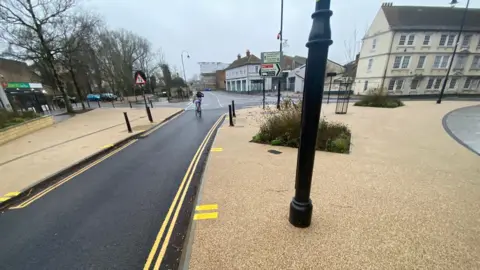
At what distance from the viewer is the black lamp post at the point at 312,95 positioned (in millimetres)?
2021

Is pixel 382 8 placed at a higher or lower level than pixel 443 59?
higher

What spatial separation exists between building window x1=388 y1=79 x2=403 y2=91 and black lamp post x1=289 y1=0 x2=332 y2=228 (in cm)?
3295

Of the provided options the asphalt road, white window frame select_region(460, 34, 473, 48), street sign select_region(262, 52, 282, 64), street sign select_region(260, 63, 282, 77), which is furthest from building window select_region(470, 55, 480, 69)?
the asphalt road

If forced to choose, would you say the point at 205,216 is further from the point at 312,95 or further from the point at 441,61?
the point at 441,61

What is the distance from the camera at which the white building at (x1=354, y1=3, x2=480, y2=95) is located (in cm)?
2492

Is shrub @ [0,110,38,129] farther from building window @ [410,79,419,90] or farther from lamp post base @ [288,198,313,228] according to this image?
building window @ [410,79,419,90]

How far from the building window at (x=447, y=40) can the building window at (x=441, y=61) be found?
1.57m

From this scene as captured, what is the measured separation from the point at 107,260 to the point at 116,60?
41.0 metres

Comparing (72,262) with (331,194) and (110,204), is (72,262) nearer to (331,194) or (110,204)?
(110,204)

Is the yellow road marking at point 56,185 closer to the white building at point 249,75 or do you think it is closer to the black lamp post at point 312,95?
the black lamp post at point 312,95

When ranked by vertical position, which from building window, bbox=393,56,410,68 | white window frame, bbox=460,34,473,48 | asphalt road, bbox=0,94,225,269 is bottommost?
asphalt road, bbox=0,94,225,269

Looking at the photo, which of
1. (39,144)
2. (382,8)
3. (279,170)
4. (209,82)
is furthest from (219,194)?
(209,82)

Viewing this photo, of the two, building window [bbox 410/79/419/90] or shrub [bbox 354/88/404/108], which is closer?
shrub [bbox 354/88/404/108]

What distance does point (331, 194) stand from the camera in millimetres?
3496
